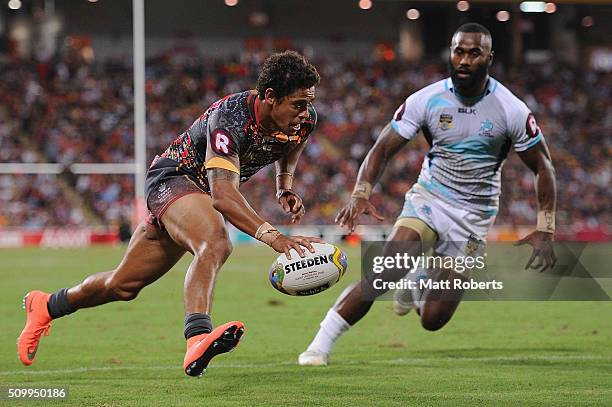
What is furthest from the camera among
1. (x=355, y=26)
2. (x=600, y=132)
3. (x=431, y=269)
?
(x=355, y=26)

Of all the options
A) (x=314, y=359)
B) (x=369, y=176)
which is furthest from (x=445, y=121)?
(x=314, y=359)

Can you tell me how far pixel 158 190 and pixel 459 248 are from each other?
2.78 metres

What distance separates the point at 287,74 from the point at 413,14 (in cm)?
3347

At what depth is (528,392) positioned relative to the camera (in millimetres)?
6504

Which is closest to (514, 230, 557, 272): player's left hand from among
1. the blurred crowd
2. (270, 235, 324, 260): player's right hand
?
(270, 235, 324, 260): player's right hand

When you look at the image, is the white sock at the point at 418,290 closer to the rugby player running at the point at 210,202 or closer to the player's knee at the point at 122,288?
the rugby player running at the point at 210,202

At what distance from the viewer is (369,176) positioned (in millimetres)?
7680

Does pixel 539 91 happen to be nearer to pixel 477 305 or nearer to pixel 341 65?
pixel 341 65

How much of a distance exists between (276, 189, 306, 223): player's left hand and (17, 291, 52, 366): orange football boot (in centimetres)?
196

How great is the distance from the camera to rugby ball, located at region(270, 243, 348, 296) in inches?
238

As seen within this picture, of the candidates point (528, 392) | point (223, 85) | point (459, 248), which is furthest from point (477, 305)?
point (223, 85)

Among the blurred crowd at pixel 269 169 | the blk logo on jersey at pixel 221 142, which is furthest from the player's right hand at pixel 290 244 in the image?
the blurred crowd at pixel 269 169

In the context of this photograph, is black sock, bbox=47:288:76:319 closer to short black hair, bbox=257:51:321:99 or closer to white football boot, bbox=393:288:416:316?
short black hair, bbox=257:51:321:99

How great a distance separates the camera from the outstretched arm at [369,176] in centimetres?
725
